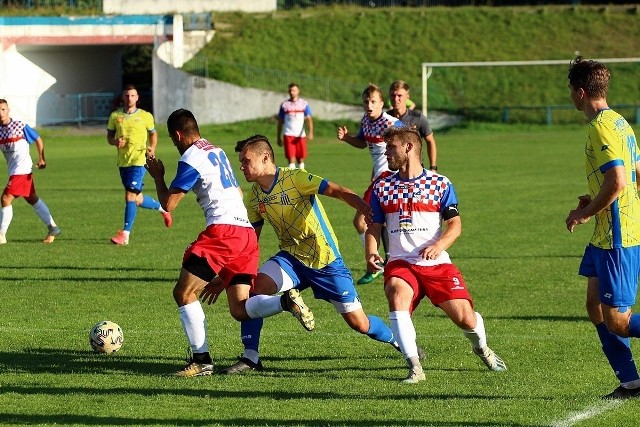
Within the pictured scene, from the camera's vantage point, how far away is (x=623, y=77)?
5409cm

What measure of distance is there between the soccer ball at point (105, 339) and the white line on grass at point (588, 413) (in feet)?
12.4

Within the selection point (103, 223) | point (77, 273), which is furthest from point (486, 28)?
point (77, 273)

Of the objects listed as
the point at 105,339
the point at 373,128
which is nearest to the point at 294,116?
the point at 373,128

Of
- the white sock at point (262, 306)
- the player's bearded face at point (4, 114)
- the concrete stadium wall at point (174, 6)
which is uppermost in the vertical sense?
the concrete stadium wall at point (174, 6)

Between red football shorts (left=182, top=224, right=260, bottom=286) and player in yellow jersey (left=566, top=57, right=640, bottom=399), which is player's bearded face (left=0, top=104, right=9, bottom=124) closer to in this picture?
red football shorts (left=182, top=224, right=260, bottom=286)

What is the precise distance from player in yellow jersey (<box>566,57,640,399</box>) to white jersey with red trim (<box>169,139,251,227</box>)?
2658 millimetres

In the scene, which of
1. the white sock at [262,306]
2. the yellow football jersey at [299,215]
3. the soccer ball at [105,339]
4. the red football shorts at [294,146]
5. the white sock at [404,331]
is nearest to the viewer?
the white sock at [404,331]

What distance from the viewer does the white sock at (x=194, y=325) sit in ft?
27.3

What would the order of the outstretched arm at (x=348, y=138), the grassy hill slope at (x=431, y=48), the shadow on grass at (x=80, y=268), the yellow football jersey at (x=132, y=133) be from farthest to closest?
1. the grassy hill slope at (x=431, y=48)
2. the yellow football jersey at (x=132, y=133)
3. the shadow on grass at (x=80, y=268)
4. the outstretched arm at (x=348, y=138)

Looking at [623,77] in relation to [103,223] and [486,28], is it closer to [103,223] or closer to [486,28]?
[486,28]

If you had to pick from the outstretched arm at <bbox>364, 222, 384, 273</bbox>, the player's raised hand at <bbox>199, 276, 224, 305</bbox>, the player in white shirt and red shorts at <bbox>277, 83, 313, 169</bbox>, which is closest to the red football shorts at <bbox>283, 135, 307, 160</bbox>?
the player in white shirt and red shorts at <bbox>277, 83, 313, 169</bbox>

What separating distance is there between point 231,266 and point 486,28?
5353 cm

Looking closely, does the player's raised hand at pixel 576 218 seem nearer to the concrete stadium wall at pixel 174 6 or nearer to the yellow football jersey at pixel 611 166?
the yellow football jersey at pixel 611 166

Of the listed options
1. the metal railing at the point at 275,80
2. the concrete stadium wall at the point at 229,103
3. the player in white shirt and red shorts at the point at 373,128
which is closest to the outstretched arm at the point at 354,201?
the player in white shirt and red shorts at the point at 373,128
